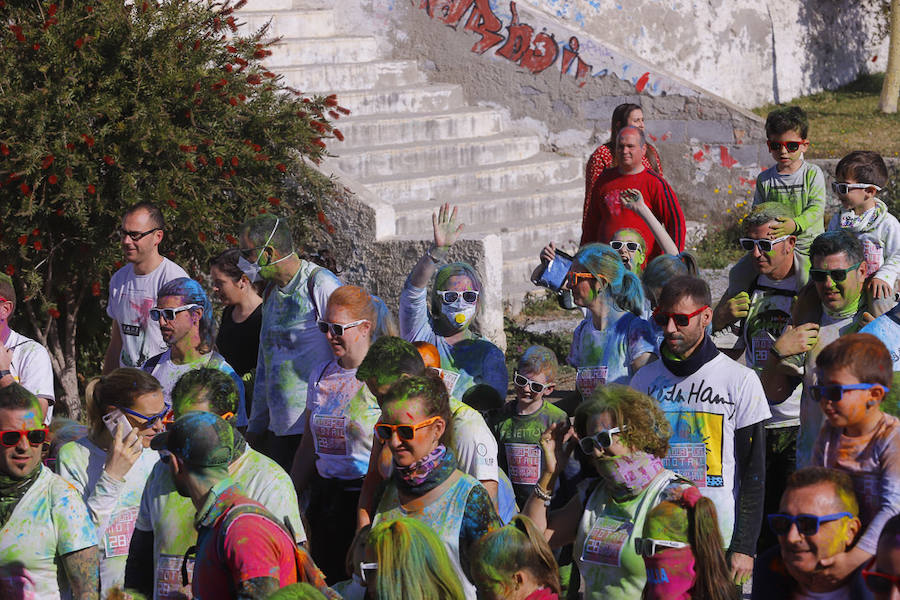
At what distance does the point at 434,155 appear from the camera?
42.4 ft

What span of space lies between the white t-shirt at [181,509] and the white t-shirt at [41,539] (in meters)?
0.31

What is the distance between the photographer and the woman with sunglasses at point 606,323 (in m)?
6.18

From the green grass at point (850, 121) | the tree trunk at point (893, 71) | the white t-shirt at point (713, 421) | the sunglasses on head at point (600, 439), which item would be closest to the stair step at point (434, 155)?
the green grass at point (850, 121)

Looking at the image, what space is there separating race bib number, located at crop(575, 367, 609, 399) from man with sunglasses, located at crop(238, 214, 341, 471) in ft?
4.30

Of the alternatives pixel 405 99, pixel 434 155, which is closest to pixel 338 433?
pixel 434 155

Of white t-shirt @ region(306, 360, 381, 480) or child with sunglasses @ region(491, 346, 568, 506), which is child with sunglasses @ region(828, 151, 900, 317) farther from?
white t-shirt @ region(306, 360, 381, 480)

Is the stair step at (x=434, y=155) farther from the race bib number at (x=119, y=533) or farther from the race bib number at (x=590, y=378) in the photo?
the race bib number at (x=119, y=533)

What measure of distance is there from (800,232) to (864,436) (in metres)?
3.01

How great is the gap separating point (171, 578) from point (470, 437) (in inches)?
49.0

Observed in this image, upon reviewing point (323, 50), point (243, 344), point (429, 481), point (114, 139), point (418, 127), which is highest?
point (323, 50)

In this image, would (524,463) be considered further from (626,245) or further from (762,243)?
(626,245)

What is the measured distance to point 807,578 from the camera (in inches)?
143

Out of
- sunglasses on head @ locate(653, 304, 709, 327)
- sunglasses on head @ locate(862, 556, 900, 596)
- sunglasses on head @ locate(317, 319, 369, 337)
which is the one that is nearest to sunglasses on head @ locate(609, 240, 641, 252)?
sunglasses on head @ locate(317, 319, 369, 337)

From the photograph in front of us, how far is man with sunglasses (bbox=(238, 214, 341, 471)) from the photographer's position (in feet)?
21.2
